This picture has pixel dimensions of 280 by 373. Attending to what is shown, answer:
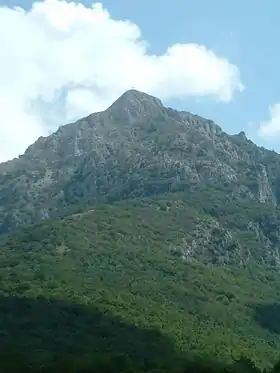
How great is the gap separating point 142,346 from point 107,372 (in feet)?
205

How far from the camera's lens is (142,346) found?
607 ft

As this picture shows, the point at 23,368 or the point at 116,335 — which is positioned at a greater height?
the point at 116,335

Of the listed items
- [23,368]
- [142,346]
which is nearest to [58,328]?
[142,346]

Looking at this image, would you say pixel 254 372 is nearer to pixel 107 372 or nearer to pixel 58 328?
pixel 107 372

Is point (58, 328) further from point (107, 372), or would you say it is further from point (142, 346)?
point (107, 372)

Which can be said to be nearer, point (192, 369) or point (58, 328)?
point (192, 369)

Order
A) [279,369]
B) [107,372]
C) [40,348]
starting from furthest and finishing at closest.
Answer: [40,348] < [107,372] < [279,369]

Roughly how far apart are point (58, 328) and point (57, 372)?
8217 centimetres

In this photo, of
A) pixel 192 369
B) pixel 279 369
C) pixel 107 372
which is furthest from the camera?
pixel 107 372

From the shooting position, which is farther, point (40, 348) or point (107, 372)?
point (40, 348)

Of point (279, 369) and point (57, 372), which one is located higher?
point (279, 369)

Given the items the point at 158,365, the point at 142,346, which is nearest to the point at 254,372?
the point at 158,365

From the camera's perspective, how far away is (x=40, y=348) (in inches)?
6983

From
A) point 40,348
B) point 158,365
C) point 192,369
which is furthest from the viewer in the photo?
point 40,348
